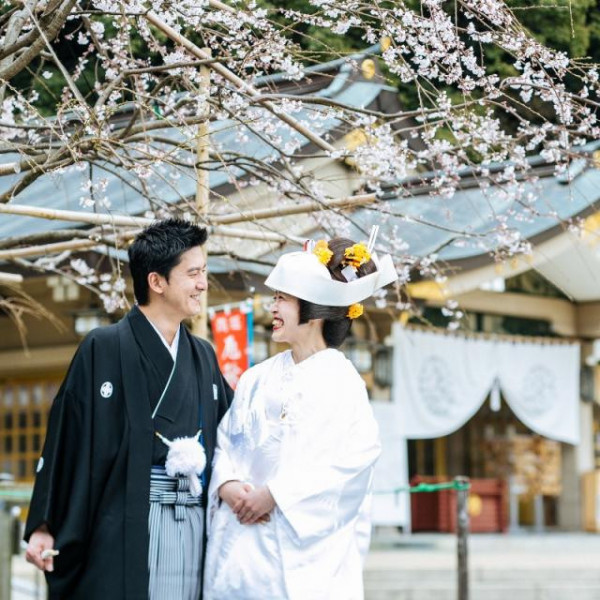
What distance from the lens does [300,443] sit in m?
4.35

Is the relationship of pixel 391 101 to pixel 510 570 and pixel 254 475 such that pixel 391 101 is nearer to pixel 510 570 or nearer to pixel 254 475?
pixel 510 570

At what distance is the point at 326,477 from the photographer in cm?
432

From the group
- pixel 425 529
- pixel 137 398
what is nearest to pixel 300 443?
pixel 137 398

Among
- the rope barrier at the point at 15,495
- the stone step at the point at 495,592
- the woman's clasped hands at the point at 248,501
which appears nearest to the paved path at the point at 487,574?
the stone step at the point at 495,592

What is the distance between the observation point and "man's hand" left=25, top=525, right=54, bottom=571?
13.6ft

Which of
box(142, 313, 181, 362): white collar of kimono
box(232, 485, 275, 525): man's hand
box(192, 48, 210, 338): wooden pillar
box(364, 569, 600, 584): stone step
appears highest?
box(192, 48, 210, 338): wooden pillar

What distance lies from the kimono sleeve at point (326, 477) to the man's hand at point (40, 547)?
28.4 inches

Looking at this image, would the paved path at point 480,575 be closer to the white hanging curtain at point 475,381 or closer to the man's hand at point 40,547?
the white hanging curtain at point 475,381

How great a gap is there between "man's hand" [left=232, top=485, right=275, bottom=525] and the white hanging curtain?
9.53 metres

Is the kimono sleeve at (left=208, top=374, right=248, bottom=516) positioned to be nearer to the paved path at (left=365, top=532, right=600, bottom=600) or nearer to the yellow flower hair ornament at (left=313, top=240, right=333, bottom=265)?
the yellow flower hair ornament at (left=313, top=240, right=333, bottom=265)

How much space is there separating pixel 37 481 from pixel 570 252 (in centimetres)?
1164

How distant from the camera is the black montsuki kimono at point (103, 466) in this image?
418cm

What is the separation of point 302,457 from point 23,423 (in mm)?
10920

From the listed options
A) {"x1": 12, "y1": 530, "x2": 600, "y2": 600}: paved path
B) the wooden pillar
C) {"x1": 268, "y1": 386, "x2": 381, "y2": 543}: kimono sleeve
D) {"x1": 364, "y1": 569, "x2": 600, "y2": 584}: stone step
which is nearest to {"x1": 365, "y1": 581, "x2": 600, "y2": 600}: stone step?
{"x1": 12, "y1": 530, "x2": 600, "y2": 600}: paved path
